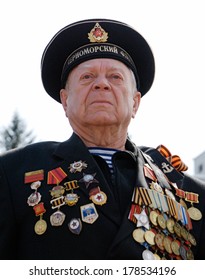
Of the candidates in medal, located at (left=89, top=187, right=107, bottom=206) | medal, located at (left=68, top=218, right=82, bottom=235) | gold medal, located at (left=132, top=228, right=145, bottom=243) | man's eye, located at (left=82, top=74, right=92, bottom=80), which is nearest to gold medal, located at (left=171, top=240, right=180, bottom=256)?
gold medal, located at (left=132, top=228, right=145, bottom=243)

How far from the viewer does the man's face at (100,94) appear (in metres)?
3.51

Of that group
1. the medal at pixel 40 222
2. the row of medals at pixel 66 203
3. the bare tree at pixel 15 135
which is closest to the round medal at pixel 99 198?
the row of medals at pixel 66 203

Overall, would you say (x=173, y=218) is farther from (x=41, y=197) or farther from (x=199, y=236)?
(x=41, y=197)

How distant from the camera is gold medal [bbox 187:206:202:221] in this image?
3.50 m

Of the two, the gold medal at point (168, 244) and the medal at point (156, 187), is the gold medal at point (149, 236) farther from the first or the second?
the medal at point (156, 187)

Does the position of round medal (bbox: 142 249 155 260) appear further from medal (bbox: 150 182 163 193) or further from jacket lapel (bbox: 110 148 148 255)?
medal (bbox: 150 182 163 193)

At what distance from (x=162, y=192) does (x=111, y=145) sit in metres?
0.52

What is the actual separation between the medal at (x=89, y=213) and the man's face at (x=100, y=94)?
669 mm

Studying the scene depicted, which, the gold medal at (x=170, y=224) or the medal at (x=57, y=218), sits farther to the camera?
the gold medal at (x=170, y=224)

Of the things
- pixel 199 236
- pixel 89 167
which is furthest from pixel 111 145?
pixel 199 236

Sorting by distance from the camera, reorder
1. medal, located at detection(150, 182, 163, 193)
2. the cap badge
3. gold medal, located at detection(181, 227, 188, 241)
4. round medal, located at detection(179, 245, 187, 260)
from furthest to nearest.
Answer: the cap badge, medal, located at detection(150, 182, 163, 193), gold medal, located at detection(181, 227, 188, 241), round medal, located at detection(179, 245, 187, 260)

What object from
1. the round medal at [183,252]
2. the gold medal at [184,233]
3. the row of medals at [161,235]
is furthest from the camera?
the gold medal at [184,233]

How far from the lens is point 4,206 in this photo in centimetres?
317

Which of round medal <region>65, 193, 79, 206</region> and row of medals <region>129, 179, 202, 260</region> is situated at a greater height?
round medal <region>65, 193, 79, 206</region>
